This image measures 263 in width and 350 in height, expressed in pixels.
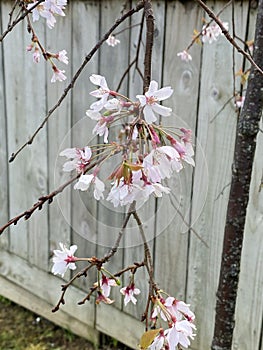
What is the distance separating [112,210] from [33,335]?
1.49 m

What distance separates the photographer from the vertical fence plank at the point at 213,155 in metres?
1.59

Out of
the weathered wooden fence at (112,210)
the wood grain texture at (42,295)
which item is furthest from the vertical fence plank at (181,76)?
the wood grain texture at (42,295)

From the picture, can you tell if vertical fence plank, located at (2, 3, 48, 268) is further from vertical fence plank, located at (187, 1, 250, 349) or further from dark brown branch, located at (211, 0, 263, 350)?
dark brown branch, located at (211, 0, 263, 350)

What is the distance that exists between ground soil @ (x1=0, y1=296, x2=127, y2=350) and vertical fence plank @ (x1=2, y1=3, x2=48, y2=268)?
0.33 m

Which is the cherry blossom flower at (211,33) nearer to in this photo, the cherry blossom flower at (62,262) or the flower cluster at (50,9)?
the flower cluster at (50,9)

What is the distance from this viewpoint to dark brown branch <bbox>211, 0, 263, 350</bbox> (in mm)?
843

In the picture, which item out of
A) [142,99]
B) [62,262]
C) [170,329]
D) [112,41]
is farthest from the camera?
[112,41]

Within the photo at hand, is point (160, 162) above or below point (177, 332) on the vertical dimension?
above

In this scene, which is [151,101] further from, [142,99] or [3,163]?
[3,163]

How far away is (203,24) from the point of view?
1591 mm

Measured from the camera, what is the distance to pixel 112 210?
1.20m

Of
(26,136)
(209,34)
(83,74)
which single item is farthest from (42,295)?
(209,34)

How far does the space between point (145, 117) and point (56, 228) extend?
5.95ft

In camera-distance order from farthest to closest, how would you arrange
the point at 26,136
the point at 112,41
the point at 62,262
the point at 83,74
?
the point at 26,136
the point at 83,74
the point at 112,41
the point at 62,262
